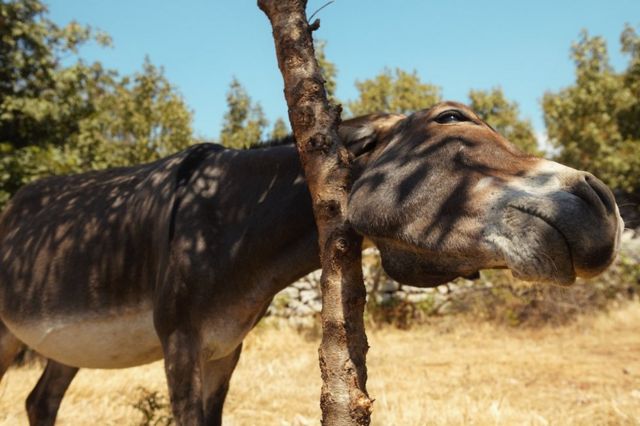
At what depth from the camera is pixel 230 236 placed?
138 inches

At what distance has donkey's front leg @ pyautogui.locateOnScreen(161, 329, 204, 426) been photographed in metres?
3.28

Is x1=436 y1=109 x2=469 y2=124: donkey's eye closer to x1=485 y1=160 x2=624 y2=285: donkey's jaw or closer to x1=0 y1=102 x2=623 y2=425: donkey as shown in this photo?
x1=0 y1=102 x2=623 y2=425: donkey

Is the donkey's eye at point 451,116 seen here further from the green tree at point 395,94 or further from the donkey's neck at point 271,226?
the green tree at point 395,94

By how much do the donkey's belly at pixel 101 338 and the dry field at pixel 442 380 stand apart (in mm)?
1558

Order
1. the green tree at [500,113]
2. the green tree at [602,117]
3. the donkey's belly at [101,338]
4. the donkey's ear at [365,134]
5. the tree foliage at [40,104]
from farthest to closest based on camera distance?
the green tree at [500,113]
the green tree at [602,117]
the tree foliage at [40,104]
the donkey's belly at [101,338]
the donkey's ear at [365,134]

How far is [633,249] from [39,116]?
12.3m

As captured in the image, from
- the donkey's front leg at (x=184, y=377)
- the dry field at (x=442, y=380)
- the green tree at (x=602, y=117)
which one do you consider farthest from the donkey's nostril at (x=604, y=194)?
the green tree at (x=602, y=117)

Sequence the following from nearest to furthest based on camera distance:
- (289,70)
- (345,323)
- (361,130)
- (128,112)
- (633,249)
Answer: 1. (345,323)
2. (289,70)
3. (361,130)
4. (633,249)
5. (128,112)

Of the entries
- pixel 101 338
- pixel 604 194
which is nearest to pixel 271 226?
pixel 101 338

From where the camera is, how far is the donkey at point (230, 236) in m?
2.19

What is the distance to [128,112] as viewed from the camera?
66.8ft

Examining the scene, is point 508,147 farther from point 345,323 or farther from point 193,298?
point 193,298

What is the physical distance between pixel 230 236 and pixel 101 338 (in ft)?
3.83

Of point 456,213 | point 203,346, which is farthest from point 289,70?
point 203,346
